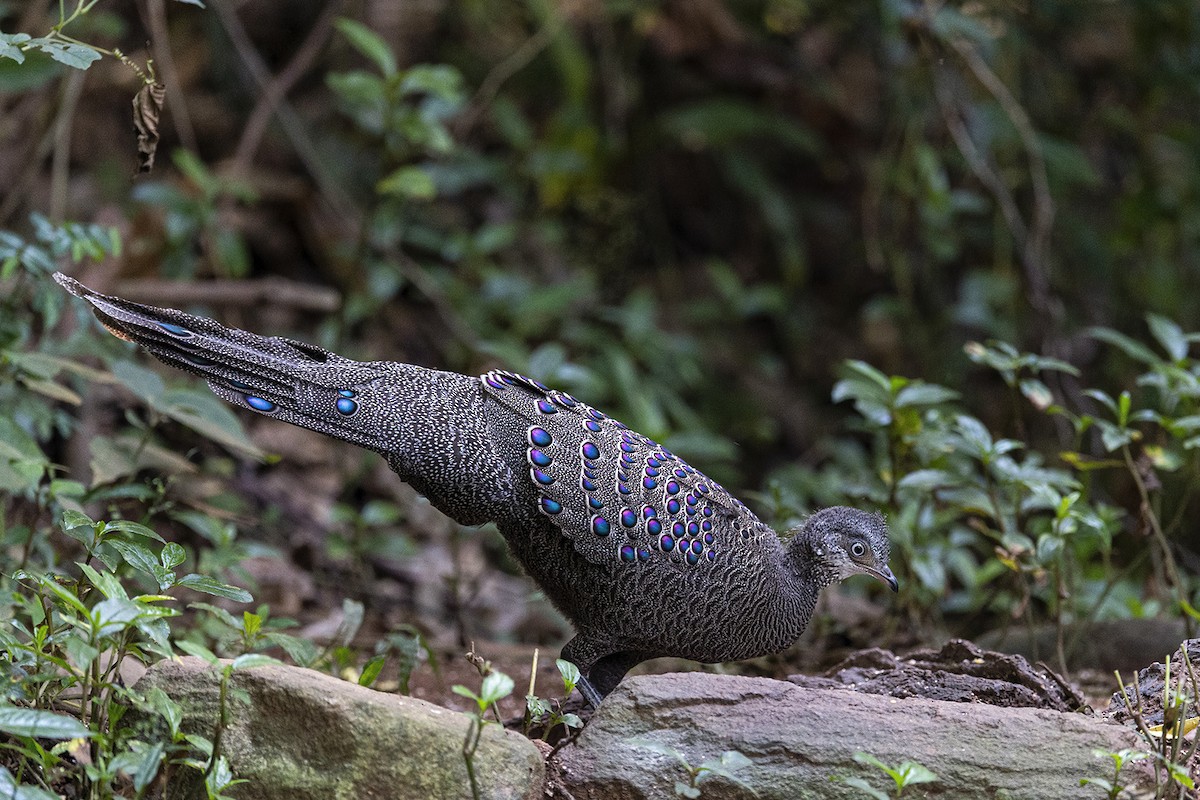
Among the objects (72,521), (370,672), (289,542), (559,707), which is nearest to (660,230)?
(289,542)

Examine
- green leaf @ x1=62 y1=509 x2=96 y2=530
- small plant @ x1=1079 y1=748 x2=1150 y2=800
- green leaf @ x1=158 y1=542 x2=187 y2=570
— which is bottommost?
small plant @ x1=1079 y1=748 x2=1150 y2=800

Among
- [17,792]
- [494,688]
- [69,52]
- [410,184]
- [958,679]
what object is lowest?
[17,792]

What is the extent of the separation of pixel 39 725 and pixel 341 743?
610 millimetres

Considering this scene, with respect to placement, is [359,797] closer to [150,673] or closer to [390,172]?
[150,673]

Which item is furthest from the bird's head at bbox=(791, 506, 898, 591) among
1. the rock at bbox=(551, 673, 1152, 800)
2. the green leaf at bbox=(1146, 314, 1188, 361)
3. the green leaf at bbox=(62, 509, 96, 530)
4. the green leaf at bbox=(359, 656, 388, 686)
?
the green leaf at bbox=(62, 509, 96, 530)

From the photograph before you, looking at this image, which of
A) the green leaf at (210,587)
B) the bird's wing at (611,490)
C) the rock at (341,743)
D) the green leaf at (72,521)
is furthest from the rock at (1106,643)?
the green leaf at (72,521)

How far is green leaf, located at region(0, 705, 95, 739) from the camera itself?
243 cm

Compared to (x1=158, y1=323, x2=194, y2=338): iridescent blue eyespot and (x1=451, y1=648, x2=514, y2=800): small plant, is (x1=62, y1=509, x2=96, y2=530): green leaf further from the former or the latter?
(x1=451, y1=648, x2=514, y2=800): small plant

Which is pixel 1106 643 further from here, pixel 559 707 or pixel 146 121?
pixel 146 121

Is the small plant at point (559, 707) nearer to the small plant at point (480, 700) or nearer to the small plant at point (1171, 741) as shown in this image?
the small plant at point (480, 700)

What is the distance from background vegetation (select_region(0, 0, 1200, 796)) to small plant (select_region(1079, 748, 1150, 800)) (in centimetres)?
206

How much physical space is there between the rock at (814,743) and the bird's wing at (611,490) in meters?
0.59

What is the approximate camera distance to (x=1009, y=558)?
4184 mm

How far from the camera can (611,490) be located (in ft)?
11.7
